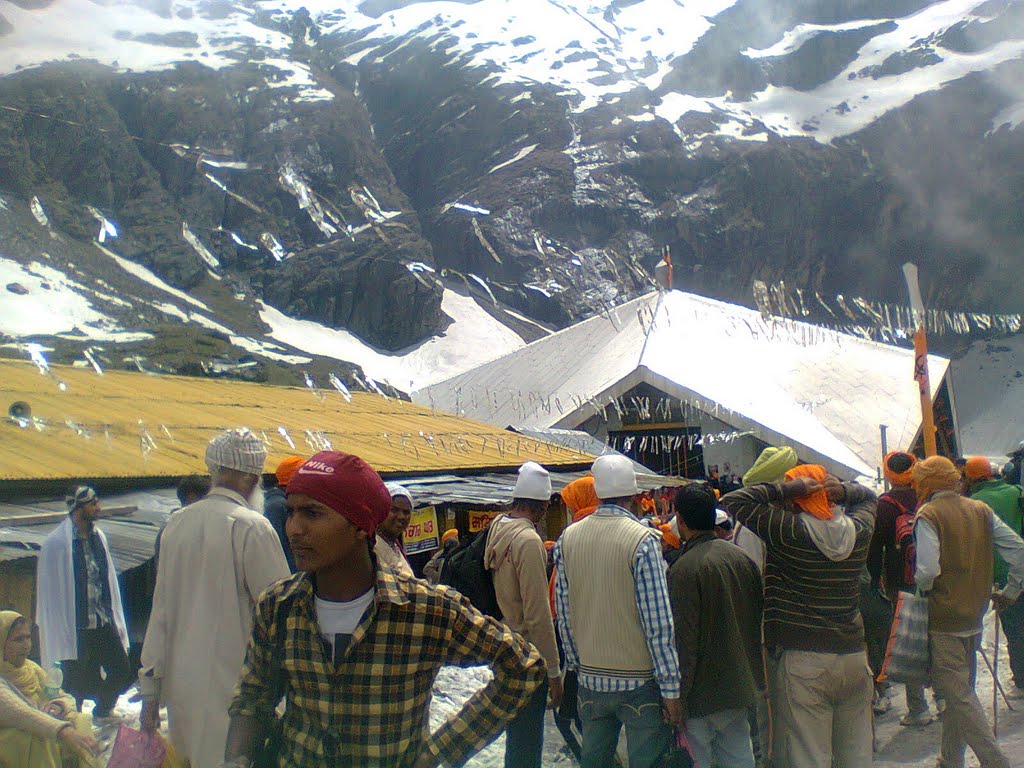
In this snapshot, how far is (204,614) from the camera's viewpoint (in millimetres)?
2473

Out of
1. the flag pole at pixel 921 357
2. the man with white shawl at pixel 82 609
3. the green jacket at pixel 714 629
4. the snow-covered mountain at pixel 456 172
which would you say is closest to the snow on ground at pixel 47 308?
the snow-covered mountain at pixel 456 172

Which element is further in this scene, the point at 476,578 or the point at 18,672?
the point at 476,578

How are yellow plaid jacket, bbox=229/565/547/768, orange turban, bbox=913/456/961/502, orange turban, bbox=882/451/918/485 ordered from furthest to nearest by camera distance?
orange turban, bbox=882/451/918/485
orange turban, bbox=913/456/961/502
yellow plaid jacket, bbox=229/565/547/768

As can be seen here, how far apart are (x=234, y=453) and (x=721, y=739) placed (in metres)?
1.91

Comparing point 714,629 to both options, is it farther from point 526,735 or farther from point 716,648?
point 526,735

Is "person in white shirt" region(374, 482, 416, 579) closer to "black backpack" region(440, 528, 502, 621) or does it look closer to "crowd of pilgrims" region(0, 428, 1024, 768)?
"crowd of pilgrims" region(0, 428, 1024, 768)

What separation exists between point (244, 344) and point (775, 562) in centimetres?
5293

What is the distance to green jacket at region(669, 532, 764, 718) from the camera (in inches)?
112

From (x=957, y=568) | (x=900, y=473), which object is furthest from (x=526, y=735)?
(x=900, y=473)

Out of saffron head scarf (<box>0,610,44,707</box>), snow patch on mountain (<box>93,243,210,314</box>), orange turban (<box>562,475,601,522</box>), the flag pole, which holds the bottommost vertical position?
saffron head scarf (<box>0,610,44,707</box>)

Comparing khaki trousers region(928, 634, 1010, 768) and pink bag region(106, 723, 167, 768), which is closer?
pink bag region(106, 723, 167, 768)

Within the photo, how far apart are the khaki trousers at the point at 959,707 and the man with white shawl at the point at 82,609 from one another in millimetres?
3460

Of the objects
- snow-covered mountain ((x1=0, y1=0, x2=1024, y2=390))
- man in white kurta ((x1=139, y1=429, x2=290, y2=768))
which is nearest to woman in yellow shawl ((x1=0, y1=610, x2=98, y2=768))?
man in white kurta ((x1=139, y1=429, x2=290, y2=768))

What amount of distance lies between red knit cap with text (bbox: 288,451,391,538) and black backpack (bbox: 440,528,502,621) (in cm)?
185
